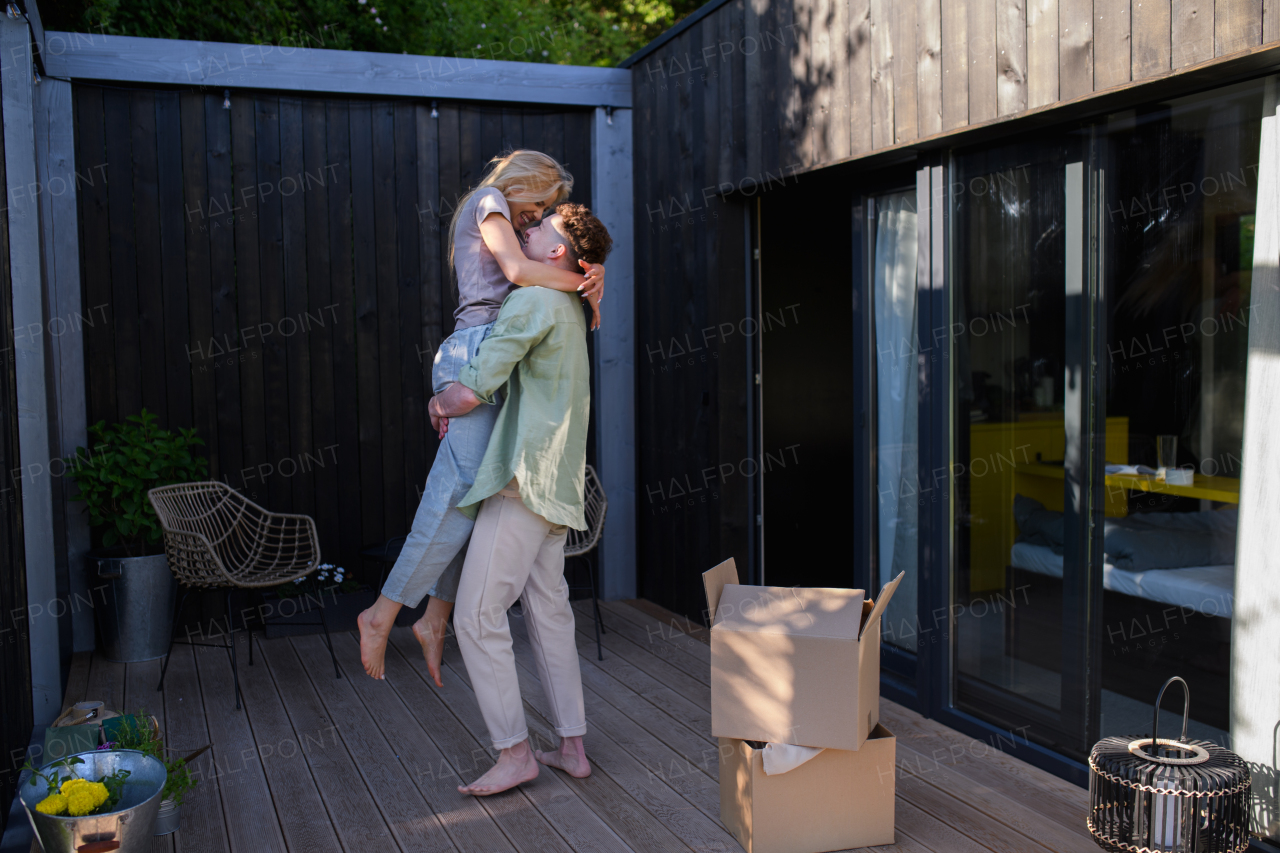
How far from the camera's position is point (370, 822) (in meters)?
2.70

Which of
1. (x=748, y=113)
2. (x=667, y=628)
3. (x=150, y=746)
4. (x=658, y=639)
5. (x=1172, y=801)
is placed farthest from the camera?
(x=667, y=628)

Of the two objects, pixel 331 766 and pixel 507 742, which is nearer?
pixel 507 742

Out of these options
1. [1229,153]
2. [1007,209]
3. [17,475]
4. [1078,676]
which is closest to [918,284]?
[1007,209]

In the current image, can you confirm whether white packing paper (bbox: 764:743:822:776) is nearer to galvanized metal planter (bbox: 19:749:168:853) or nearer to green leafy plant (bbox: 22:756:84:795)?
galvanized metal planter (bbox: 19:749:168:853)

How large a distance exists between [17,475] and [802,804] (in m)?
2.42

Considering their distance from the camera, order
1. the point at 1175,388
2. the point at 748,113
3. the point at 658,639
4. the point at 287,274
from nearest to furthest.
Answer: the point at 1175,388 < the point at 748,113 < the point at 658,639 < the point at 287,274

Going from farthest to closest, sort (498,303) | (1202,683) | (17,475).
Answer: (17,475)
(498,303)
(1202,683)

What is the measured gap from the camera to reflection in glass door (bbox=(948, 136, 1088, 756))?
2.89 meters

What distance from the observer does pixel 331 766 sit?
3.09 meters

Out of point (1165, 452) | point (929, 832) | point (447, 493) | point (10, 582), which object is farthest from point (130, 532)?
point (1165, 452)

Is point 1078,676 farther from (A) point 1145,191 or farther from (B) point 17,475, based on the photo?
(B) point 17,475

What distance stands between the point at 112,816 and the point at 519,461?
1.19 metres

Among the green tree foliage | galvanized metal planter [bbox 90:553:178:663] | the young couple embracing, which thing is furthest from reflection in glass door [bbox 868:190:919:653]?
the green tree foliage

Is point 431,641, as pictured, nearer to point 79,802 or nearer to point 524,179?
point 79,802
